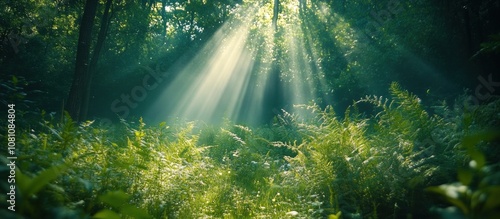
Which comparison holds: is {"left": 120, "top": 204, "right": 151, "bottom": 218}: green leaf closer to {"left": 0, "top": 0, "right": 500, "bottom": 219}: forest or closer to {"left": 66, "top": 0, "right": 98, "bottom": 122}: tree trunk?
{"left": 0, "top": 0, "right": 500, "bottom": 219}: forest

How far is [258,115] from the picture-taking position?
61.5 ft

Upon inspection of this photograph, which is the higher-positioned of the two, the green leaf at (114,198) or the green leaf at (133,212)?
the green leaf at (114,198)

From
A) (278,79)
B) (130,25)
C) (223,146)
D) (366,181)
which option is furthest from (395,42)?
(130,25)

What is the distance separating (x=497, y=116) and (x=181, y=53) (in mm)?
19412

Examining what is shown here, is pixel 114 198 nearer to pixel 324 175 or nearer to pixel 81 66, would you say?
pixel 324 175

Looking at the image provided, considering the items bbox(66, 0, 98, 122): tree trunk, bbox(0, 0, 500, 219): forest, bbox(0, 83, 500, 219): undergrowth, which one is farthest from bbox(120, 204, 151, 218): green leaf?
bbox(66, 0, 98, 122): tree trunk

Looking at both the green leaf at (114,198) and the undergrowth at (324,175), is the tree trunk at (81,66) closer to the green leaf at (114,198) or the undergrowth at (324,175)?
the undergrowth at (324,175)

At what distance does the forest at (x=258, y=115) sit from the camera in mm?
2939

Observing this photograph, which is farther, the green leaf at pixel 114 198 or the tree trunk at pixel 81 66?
the tree trunk at pixel 81 66

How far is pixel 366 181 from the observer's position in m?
3.59

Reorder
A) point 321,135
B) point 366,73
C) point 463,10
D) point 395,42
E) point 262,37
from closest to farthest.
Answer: point 321,135 < point 463,10 < point 395,42 < point 366,73 < point 262,37

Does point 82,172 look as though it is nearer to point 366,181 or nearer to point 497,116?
point 366,181

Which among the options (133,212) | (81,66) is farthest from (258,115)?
(133,212)

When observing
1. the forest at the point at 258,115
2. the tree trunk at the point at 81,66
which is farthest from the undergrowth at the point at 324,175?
the tree trunk at the point at 81,66
